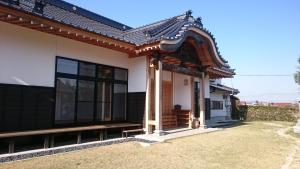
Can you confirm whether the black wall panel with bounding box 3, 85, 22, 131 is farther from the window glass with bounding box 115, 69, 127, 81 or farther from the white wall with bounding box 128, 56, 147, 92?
the white wall with bounding box 128, 56, 147, 92

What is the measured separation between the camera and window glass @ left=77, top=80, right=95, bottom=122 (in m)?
9.38

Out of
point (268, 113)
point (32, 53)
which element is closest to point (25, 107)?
point (32, 53)

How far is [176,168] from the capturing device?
593 cm

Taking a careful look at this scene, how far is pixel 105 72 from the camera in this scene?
34.4 ft

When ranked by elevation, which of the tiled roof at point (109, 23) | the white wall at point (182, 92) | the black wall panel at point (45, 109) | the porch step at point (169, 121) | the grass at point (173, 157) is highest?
the tiled roof at point (109, 23)

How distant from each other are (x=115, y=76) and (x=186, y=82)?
5212mm

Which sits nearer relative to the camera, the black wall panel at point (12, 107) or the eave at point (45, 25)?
the eave at point (45, 25)

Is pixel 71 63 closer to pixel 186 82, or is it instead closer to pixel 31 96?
pixel 31 96

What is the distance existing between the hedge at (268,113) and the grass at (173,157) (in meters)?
16.1

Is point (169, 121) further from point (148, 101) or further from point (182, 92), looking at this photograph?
point (148, 101)

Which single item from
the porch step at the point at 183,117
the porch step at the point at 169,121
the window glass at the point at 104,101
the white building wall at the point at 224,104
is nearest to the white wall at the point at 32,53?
the window glass at the point at 104,101

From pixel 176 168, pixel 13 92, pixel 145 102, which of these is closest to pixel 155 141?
pixel 145 102

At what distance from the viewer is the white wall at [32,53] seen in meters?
7.39

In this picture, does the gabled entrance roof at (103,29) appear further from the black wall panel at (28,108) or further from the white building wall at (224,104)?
the white building wall at (224,104)
